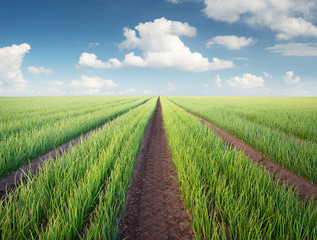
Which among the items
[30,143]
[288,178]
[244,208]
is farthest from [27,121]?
[288,178]

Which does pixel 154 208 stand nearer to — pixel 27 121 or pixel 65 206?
pixel 65 206

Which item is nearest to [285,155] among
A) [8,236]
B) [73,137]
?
→ [8,236]

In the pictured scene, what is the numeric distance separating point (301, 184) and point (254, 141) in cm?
191

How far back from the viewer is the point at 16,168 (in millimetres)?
2994

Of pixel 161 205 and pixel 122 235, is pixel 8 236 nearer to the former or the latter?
pixel 122 235

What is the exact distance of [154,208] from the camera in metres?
1.98

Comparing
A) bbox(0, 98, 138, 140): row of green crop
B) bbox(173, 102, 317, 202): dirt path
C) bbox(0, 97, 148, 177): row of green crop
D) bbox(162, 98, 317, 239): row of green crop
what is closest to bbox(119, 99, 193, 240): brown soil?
bbox(162, 98, 317, 239): row of green crop

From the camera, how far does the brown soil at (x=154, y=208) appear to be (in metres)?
1.62

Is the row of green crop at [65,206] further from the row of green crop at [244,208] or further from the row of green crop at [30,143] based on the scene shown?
the row of green crop at [30,143]

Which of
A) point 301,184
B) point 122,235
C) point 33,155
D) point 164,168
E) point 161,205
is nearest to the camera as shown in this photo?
point 122,235

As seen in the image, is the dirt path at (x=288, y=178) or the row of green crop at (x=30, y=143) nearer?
the dirt path at (x=288, y=178)

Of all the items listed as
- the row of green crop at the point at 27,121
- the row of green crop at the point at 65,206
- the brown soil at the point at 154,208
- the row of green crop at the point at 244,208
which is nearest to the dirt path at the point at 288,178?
the row of green crop at the point at 244,208

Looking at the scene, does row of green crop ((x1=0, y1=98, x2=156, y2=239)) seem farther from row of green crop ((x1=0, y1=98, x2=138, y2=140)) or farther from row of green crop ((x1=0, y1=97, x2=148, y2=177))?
row of green crop ((x1=0, y1=98, x2=138, y2=140))

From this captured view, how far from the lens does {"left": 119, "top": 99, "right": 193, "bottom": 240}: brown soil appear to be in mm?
1615
